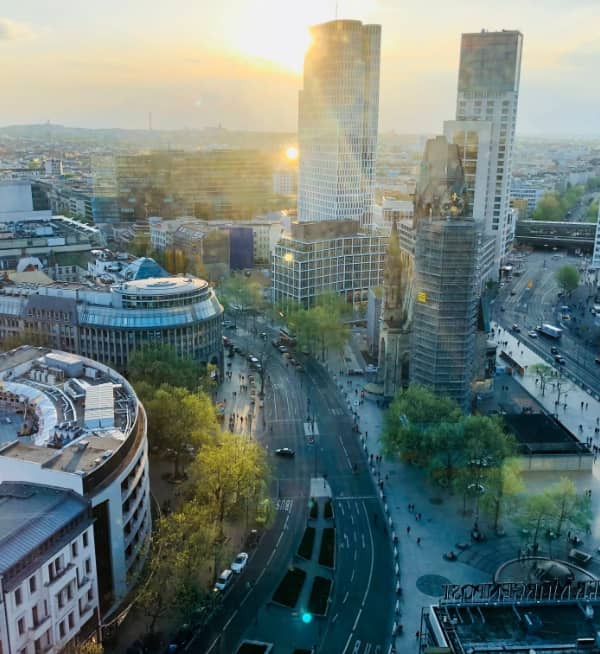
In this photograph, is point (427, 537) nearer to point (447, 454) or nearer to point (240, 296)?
point (447, 454)

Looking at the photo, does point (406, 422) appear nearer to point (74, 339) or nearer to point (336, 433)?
point (336, 433)

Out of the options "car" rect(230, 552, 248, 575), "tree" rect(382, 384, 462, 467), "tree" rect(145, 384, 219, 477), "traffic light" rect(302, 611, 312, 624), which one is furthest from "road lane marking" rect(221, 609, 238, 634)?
"tree" rect(382, 384, 462, 467)

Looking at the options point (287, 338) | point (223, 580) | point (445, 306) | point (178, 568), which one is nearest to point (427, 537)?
point (223, 580)

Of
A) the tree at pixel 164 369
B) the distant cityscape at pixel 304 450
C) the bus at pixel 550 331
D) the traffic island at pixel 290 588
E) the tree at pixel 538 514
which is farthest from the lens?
the bus at pixel 550 331

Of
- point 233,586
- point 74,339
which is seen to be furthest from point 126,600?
point 74,339

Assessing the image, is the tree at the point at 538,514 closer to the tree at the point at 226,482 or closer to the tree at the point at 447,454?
the tree at the point at 447,454

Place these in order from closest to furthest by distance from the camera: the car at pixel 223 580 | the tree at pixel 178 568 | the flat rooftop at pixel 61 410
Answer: the tree at pixel 178 568, the flat rooftop at pixel 61 410, the car at pixel 223 580

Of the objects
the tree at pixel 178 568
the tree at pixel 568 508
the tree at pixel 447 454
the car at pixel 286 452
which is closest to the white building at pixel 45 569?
the tree at pixel 178 568
